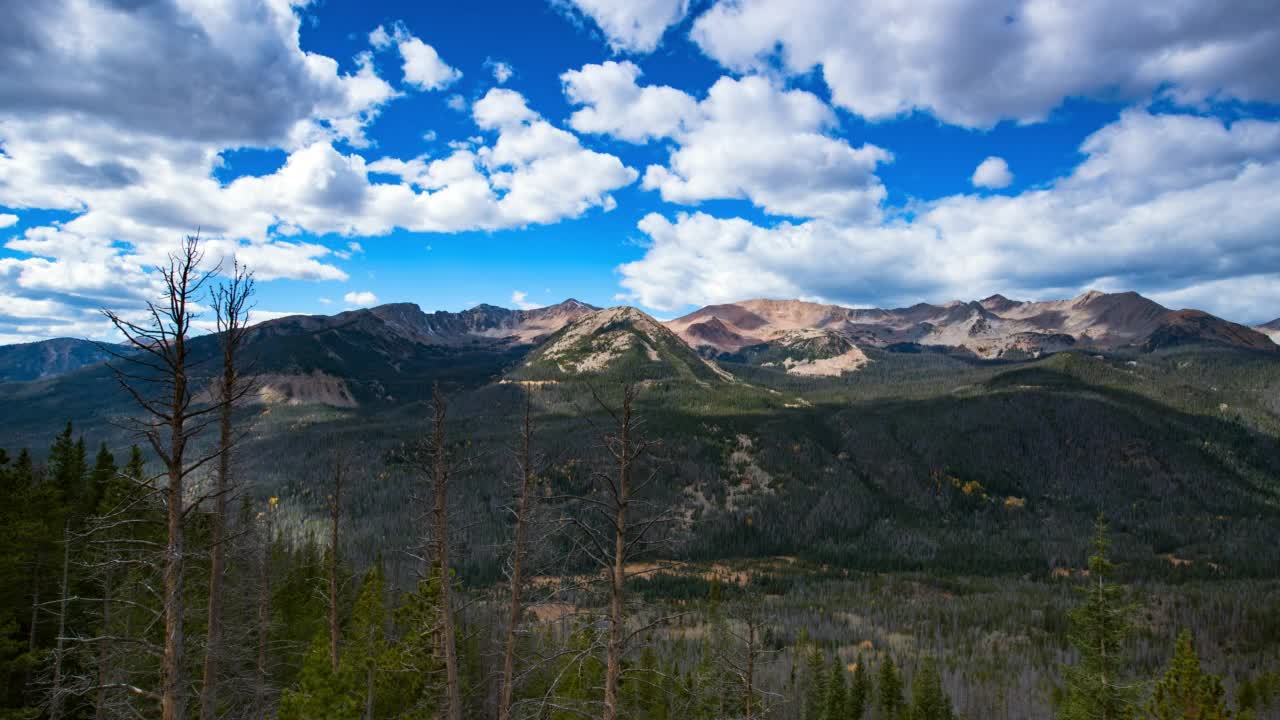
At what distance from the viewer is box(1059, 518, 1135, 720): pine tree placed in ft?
83.5

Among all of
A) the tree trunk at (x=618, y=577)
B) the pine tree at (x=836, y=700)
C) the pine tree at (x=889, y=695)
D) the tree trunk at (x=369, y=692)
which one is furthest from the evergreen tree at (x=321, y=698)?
the pine tree at (x=889, y=695)

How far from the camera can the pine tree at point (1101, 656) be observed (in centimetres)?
2545

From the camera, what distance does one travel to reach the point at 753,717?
89.6 feet

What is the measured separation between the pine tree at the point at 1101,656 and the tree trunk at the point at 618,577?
2174 cm

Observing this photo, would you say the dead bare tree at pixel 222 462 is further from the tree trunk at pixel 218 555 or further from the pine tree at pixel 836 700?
the pine tree at pixel 836 700

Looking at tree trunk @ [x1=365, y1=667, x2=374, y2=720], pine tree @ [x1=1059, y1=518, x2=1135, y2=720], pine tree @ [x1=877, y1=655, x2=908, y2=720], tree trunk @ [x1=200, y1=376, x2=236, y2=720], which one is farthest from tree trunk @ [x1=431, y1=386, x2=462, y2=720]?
pine tree @ [x1=877, y1=655, x2=908, y2=720]

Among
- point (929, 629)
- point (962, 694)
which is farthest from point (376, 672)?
point (929, 629)

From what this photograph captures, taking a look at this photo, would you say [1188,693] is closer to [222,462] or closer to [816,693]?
[816,693]

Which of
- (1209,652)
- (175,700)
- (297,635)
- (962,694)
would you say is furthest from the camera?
(1209,652)

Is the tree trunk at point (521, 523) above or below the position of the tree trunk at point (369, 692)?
above

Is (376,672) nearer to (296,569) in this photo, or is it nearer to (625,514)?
(296,569)

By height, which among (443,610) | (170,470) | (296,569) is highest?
(170,470)

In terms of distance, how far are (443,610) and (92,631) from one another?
2468cm

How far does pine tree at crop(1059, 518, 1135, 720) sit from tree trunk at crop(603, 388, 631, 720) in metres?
21.7
